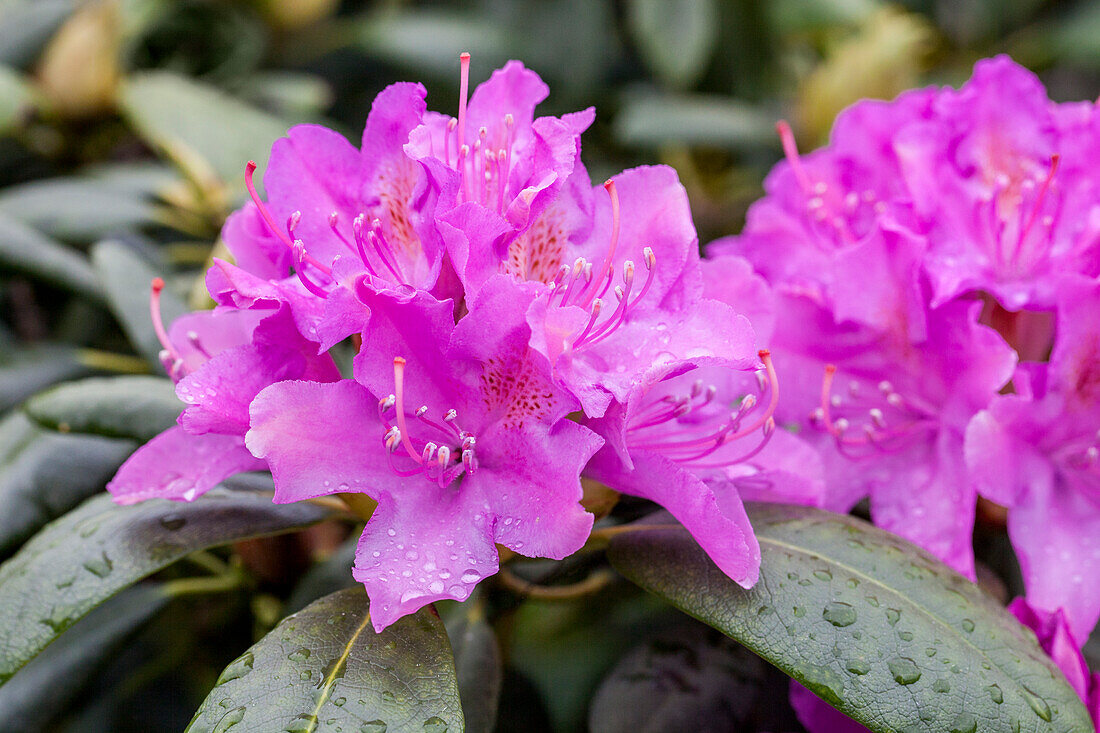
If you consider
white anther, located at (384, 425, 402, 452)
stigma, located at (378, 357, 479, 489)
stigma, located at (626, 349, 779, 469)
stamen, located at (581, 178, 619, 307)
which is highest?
stamen, located at (581, 178, 619, 307)

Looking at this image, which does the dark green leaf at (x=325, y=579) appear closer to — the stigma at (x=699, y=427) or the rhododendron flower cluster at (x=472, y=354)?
the rhododendron flower cluster at (x=472, y=354)

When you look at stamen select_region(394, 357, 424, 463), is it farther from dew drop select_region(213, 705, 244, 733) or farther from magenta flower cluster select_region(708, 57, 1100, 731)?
magenta flower cluster select_region(708, 57, 1100, 731)

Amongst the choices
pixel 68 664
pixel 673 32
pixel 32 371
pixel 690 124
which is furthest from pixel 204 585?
pixel 673 32

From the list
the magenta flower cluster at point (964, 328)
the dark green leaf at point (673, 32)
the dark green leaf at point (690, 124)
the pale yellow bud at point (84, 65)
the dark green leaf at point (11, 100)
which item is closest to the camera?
the magenta flower cluster at point (964, 328)

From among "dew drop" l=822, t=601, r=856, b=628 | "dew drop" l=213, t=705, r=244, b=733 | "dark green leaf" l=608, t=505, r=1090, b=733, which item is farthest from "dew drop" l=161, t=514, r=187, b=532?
"dew drop" l=822, t=601, r=856, b=628

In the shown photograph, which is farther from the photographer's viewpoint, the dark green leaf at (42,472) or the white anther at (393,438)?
the dark green leaf at (42,472)

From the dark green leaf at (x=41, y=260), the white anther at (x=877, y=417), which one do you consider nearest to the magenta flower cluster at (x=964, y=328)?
the white anther at (x=877, y=417)
